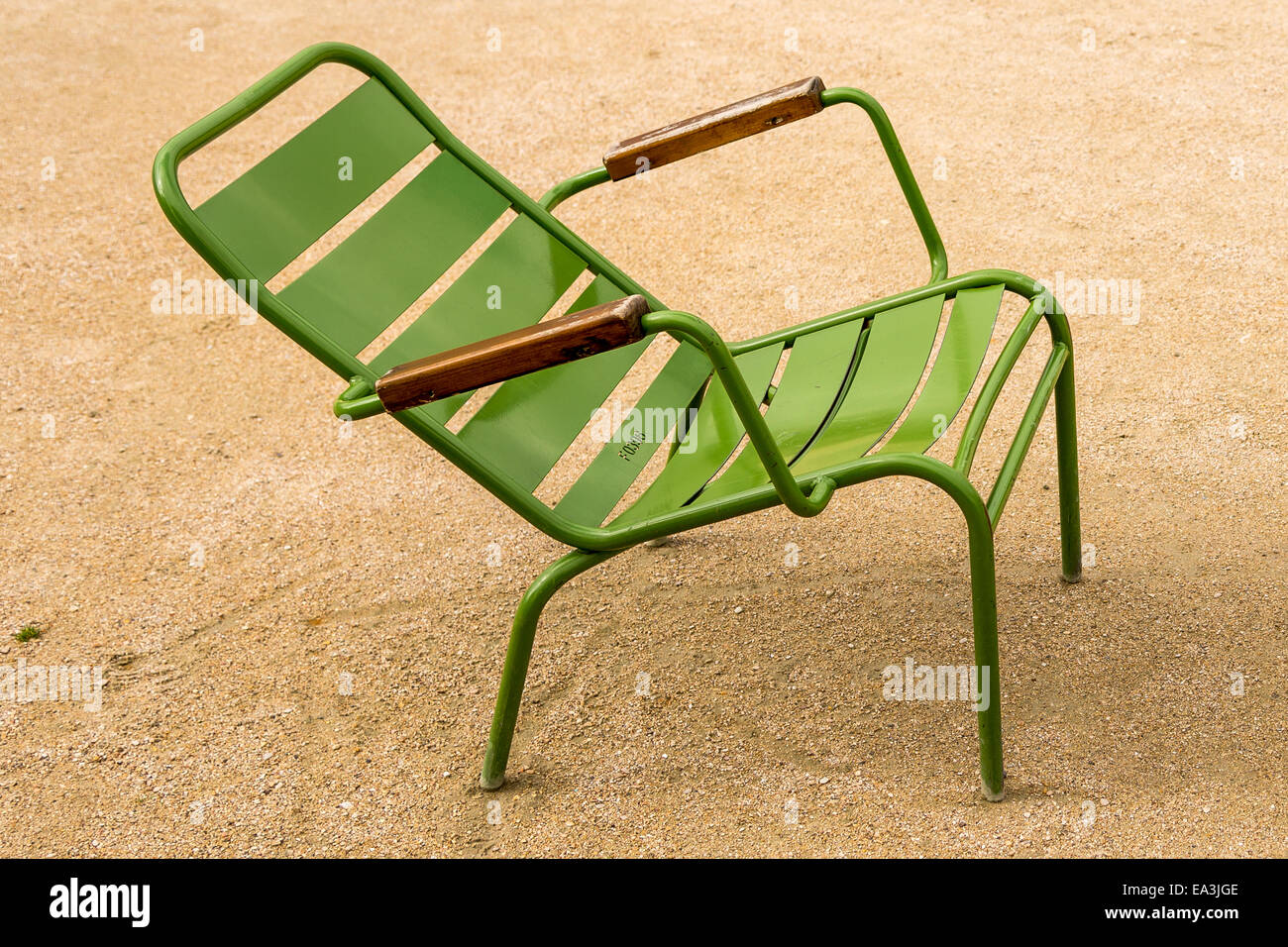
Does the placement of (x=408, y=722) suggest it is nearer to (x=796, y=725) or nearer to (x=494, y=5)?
(x=796, y=725)

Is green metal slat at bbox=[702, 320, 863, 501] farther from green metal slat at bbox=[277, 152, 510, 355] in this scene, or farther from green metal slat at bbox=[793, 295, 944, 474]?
green metal slat at bbox=[277, 152, 510, 355]

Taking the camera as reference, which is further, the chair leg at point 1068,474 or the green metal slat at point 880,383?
the chair leg at point 1068,474

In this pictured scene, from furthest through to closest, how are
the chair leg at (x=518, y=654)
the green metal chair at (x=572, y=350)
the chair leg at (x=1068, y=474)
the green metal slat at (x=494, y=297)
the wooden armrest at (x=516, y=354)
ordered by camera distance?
the chair leg at (x=1068, y=474), the green metal slat at (x=494, y=297), the chair leg at (x=518, y=654), the green metal chair at (x=572, y=350), the wooden armrest at (x=516, y=354)

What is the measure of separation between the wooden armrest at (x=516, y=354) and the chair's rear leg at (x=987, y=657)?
619mm

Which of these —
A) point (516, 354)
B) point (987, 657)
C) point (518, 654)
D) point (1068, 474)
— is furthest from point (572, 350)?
point (1068, 474)

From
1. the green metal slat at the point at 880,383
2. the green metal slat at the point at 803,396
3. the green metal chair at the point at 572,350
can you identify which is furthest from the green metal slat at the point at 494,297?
the green metal slat at the point at 880,383

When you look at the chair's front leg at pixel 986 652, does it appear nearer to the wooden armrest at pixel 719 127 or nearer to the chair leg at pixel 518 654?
the chair leg at pixel 518 654

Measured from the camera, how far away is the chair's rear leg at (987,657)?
192cm

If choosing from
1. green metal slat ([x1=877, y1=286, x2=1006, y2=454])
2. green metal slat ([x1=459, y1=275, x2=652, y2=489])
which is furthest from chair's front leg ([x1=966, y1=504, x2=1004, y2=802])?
green metal slat ([x1=459, y1=275, x2=652, y2=489])

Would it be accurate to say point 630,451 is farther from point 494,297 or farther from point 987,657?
point 987,657

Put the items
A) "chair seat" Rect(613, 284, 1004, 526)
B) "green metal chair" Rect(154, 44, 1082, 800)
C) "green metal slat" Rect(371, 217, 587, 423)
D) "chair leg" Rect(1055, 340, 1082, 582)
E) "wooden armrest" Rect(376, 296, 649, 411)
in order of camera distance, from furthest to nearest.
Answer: "chair leg" Rect(1055, 340, 1082, 582)
"green metal slat" Rect(371, 217, 587, 423)
"chair seat" Rect(613, 284, 1004, 526)
"green metal chair" Rect(154, 44, 1082, 800)
"wooden armrest" Rect(376, 296, 649, 411)

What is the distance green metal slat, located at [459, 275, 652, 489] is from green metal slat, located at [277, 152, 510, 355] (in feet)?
0.77

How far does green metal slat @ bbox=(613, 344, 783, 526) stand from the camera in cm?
213

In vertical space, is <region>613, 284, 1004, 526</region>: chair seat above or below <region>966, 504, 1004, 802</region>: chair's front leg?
above
